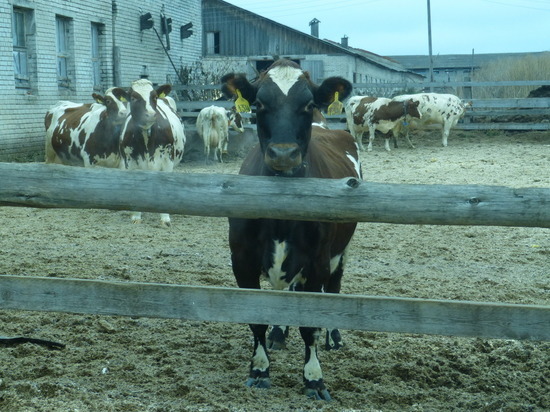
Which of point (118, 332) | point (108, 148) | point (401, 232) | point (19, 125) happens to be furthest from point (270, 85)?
point (19, 125)

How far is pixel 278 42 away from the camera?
1357 inches

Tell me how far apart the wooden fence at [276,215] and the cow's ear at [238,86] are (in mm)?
1121

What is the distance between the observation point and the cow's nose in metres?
3.88

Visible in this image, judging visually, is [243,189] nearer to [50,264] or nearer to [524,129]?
[50,264]

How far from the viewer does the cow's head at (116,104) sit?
35.4 feet

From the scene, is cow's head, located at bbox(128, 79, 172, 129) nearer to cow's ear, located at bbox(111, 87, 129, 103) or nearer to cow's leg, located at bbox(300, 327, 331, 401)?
cow's ear, located at bbox(111, 87, 129, 103)

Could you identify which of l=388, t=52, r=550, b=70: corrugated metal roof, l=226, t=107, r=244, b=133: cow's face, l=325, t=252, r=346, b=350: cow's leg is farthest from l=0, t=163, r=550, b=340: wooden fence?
l=388, t=52, r=550, b=70: corrugated metal roof

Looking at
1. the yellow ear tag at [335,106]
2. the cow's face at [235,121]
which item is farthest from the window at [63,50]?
the yellow ear tag at [335,106]

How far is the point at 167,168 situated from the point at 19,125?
28.4 ft

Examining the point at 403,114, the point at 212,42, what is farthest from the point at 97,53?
the point at 212,42

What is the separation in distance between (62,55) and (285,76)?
56.0 ft

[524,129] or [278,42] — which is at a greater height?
[278,42]

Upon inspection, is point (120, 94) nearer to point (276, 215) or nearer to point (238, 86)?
point (238, 86)

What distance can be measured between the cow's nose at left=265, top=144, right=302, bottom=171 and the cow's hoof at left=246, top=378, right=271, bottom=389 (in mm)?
1310
